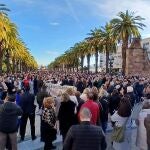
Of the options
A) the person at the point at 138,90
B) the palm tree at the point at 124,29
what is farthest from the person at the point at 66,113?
the palm tree at the point at 124,29

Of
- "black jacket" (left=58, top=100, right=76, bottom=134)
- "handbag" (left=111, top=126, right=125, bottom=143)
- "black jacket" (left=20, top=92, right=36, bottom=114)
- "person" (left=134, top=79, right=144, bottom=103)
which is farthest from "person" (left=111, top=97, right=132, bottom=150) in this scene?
"person" (left=134, top=79, right=144, bottom=103)

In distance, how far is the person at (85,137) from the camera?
7.28 metres

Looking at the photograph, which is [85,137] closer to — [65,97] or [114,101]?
[65,97]

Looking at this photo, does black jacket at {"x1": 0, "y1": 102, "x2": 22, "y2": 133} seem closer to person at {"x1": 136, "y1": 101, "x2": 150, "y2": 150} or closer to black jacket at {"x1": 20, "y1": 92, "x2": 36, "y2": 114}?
person at {"x1": 136, "y1": 101, "x2": 150, "y2": 150}

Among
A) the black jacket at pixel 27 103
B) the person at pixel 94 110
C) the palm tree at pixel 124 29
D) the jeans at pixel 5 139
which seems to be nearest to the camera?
the jeans at pixel 5 139

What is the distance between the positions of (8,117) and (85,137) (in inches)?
148

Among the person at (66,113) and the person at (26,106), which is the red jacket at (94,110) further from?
the person at (26,106)

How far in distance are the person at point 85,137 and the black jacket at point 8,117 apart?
3.46 metres

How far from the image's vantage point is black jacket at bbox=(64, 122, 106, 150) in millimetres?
7277

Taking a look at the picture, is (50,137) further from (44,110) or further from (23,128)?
(23,128)

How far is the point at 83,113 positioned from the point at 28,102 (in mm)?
7103

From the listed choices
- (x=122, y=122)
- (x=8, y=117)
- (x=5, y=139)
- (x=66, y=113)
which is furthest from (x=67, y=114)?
(x=5, y=139)

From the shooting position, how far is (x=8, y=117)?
10.7 meters

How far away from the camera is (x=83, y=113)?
24.3 feet
